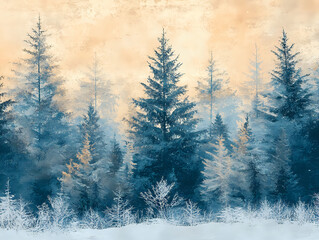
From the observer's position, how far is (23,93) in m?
26.2

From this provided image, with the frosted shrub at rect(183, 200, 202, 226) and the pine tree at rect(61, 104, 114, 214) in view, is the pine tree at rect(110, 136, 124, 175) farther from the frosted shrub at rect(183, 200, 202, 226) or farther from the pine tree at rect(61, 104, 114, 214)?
the frosted shrub at rect(183, 200, 202, 226)

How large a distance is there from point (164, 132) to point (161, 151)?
125 cm

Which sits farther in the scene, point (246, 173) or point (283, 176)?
point (246, 173)

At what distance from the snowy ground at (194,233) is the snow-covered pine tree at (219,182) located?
11.6 meters

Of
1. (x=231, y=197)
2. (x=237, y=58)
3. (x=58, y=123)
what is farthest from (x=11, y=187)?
(x=237, y=58)

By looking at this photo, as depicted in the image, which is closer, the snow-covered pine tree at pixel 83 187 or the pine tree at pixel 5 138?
the pine tree at pixel 5 138

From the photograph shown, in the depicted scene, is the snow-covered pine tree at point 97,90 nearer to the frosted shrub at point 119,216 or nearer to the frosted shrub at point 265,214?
the frosted shrub at point 119,216

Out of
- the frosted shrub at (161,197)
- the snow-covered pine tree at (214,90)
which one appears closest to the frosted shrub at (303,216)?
the frosted shrub at (161,197)

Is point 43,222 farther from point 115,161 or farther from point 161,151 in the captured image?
point 115,161

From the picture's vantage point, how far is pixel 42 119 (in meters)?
26.0

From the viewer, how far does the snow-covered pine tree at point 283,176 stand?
21250 mm

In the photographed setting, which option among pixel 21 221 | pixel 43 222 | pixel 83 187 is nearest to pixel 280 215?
pixel 43 222

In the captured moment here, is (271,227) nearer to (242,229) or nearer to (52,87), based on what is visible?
(242,229)

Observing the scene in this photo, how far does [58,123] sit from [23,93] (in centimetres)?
362
